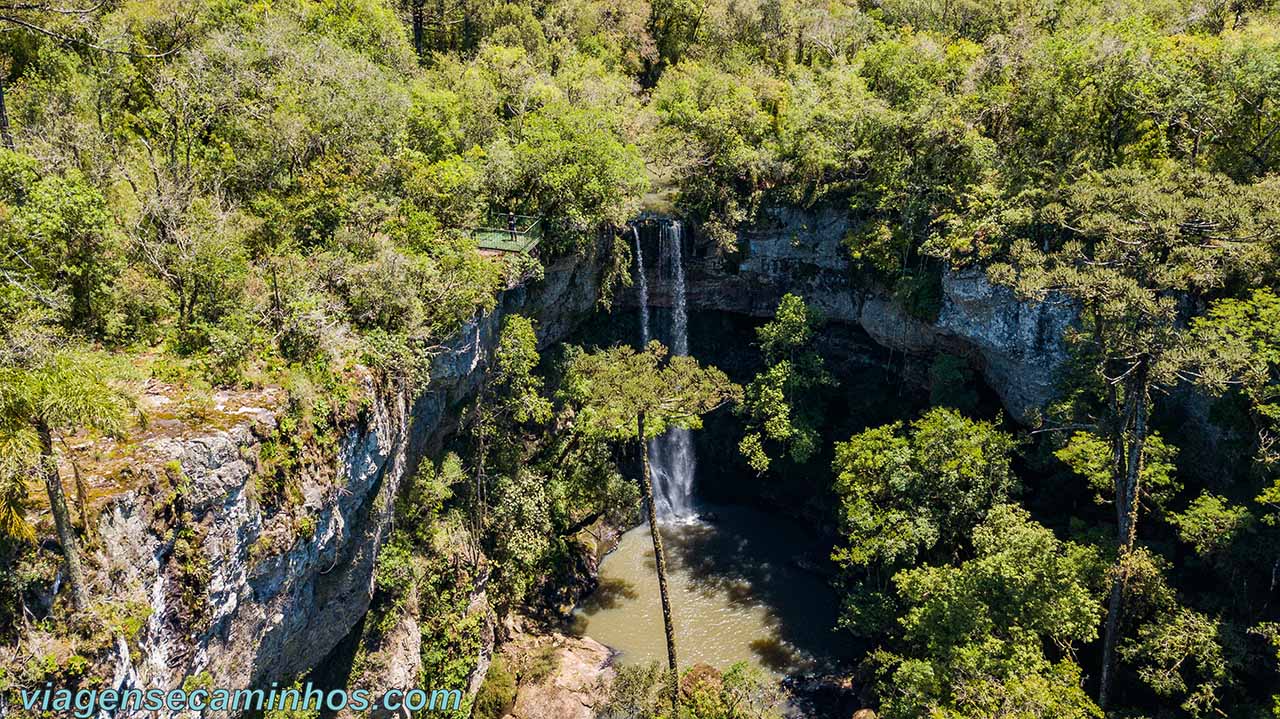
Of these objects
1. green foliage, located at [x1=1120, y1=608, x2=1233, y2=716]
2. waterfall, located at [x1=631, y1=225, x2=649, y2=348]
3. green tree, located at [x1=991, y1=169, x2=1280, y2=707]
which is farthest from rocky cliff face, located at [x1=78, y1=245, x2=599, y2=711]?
green foliage, located at [x1=1120, y1=608, x2=1233, y2=716]

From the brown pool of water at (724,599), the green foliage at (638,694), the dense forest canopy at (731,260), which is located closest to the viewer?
the dense forest canopy at (731,260)

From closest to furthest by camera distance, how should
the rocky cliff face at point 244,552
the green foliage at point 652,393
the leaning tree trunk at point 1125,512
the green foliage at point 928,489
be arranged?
the rocky cliff face at point 244,552, the leaning tree trunk at point 1125,512, the green foliage at point 652,393, the green foliage at point 928,489

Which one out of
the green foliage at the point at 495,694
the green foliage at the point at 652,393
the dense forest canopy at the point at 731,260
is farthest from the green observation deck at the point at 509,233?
the green foliage at the point at 495,694

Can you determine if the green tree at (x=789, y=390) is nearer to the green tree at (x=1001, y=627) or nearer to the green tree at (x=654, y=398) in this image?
the green tree at (x=654, y=398)

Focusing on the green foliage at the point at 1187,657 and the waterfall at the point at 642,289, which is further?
the waterfall at the point at 642,289

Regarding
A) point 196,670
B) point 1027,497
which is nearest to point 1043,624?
point 1027,497
